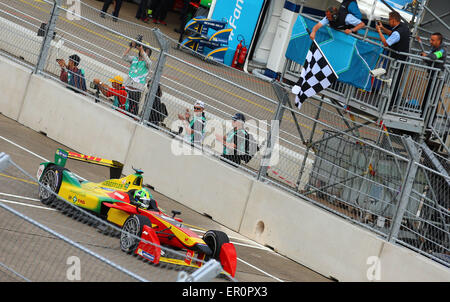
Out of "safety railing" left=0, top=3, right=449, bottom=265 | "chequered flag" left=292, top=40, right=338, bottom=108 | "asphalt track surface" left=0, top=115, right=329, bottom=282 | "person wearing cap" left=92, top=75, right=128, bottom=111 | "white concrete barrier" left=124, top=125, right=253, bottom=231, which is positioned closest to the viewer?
"asphalt track surface" left=0, top=115, right=329, bottom=282

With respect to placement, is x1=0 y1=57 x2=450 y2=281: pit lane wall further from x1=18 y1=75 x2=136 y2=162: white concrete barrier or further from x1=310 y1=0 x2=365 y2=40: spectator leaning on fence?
x1=310 y1=0 x2=365 y2=40: spectator leaning on fence

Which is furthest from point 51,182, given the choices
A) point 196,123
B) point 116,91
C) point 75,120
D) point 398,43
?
point 398,43

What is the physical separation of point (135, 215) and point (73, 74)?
Result: 5.80m

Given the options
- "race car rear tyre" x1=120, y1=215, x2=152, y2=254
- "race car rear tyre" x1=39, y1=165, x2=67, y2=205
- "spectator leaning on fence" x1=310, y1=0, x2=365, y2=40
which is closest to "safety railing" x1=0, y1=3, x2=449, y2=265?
"spectator leaning on fence" x1=310, y1=0, x2=365, y2=40

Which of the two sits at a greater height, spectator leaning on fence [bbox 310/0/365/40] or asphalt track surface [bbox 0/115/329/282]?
spectator leaning on fence [bbox 310/0/365/40]

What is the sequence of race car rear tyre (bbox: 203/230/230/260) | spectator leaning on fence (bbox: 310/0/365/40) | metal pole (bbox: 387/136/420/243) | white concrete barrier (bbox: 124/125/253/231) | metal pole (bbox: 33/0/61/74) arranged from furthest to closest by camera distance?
metal pole (bbox: 33/0/61/74), spectator leaning on fence (bbox: 310/0/365/40), white concrete barrier (bbox: 124/125/253/231), metal pole (bbox: 387/136/420/243), race car rear tyre (bbox: 203/230/230/260)

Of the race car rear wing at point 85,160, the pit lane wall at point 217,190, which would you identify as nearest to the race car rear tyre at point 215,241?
the pit lane wall at point 217,190

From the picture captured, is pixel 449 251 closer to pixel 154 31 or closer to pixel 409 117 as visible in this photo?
pixel 409 117

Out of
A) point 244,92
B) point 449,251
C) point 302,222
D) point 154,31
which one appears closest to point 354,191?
point 302,222

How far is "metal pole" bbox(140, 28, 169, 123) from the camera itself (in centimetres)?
1248

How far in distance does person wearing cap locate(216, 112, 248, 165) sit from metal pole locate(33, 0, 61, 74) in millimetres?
4102

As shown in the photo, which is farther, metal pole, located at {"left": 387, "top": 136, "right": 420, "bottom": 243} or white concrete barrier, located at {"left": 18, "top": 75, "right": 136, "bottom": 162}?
white concrete barrier, located at {"left": 18, "top": 75, "right": 136, "bottom": 162}

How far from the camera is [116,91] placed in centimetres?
1346

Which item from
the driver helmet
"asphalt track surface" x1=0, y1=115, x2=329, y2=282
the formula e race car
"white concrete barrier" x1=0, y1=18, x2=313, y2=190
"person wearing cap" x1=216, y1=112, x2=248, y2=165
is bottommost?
"asphalt track surface" x1=0, y1=115, x2=329, y2=282
